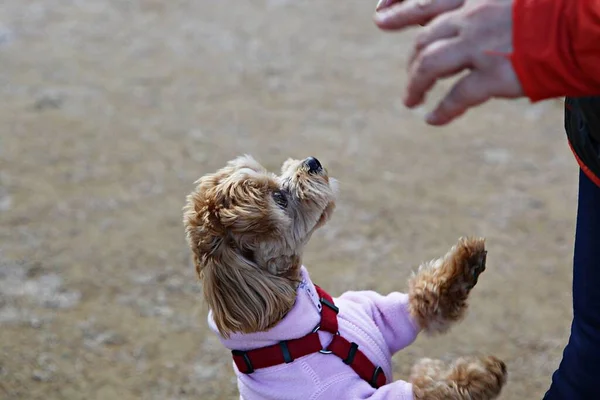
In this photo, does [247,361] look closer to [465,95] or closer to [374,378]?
[374,378]

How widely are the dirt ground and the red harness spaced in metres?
0.96

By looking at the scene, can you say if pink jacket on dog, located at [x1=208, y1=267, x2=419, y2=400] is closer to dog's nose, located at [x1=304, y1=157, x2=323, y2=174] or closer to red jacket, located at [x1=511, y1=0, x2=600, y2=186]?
dog's nose, located at [x1=304, y1=157, x2=323, y2=174]

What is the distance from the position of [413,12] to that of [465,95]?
0.23m

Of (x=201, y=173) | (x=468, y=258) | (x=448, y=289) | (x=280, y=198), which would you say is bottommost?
(x=201, y=173)

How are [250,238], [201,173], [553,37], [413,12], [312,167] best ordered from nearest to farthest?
[553,37]
[413,12]
[250,238]
[312,167]
[201,173]

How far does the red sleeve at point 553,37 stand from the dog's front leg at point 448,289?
116 centimetres

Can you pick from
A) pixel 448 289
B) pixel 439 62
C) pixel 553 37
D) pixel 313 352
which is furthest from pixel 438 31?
pixel 448 289

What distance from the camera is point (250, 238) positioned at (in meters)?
2.21

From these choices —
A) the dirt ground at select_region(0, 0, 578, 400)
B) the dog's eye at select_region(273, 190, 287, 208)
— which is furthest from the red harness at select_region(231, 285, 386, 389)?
the dirt ground at select_region(0, 0, 578, 400)

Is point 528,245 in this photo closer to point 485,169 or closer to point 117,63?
point 485,169

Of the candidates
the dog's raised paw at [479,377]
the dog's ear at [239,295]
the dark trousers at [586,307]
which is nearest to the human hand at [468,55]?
the dark trousers at [586,307]

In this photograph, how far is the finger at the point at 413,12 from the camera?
4.66 feet

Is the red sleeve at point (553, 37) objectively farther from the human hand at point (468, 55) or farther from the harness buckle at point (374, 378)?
the harness buckle at point (374, 378)

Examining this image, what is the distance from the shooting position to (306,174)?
246cm
